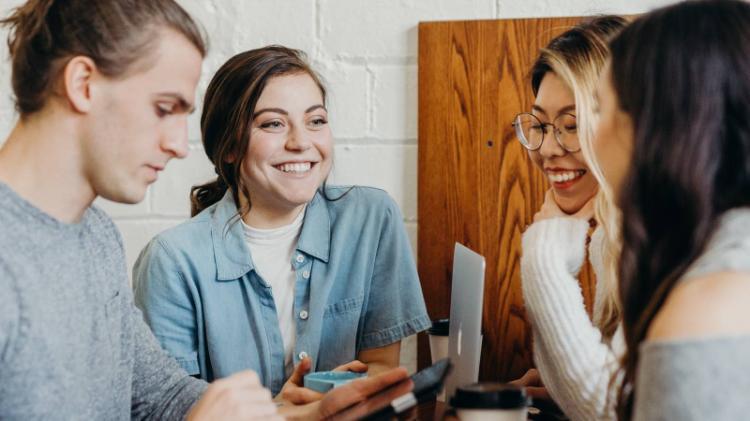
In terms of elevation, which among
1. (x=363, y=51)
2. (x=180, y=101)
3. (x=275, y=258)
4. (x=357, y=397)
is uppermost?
(x=363, y=51)

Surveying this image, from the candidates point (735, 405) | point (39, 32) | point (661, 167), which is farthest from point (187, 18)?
point (735, 405)

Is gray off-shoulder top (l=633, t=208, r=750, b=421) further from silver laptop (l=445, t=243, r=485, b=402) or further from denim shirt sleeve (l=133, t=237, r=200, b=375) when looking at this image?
denim shirt sleeve (l=133, t=237, r=200, b=375)

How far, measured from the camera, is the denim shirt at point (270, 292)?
1513 mm

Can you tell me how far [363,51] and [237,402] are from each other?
3.20 feet

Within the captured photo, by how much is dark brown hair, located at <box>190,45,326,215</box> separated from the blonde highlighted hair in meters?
0.45

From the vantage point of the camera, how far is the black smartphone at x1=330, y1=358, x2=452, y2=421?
0.84 m

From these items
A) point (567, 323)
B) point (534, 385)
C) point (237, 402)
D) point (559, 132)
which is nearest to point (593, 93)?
point (559, 132)

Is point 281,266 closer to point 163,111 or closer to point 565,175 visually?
point 565,175

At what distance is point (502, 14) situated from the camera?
1739 millimetres

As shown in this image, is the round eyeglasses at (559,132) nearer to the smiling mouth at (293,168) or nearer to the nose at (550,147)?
the nose at (550,147)

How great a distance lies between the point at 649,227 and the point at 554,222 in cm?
58

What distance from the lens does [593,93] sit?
1.38m

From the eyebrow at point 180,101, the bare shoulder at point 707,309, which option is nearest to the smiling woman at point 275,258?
the eyebrow at point 180,101

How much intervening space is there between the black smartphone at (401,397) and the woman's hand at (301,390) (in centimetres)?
13
